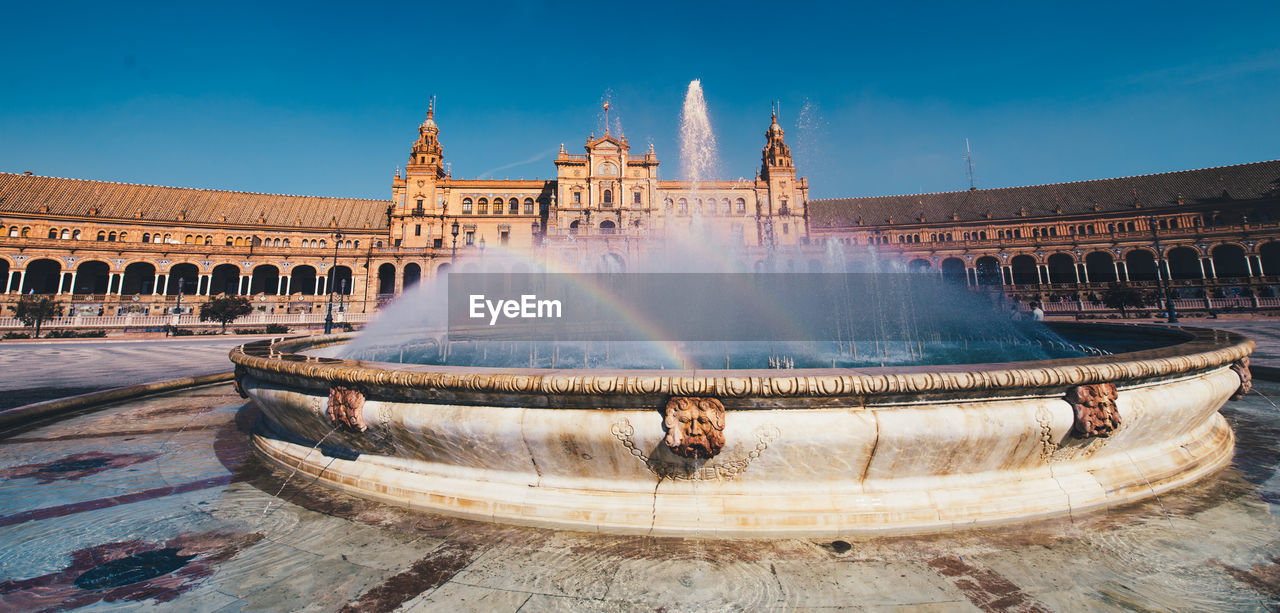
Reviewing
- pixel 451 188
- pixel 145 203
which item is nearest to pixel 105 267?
pixel 145 203

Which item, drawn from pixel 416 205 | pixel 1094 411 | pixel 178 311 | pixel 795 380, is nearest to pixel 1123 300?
pixel 1094 411

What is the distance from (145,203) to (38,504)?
71.6m

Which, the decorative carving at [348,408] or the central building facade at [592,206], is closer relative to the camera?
the decorative carving at [348,408]

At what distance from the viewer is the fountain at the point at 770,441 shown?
2893mm

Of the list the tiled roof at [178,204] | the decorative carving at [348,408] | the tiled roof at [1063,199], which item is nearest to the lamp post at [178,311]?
the tiled roof at [178,204]

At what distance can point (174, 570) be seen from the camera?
8.13 feet

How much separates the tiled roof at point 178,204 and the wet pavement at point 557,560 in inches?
2531

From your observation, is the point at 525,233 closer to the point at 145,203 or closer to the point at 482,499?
the point at 145,203

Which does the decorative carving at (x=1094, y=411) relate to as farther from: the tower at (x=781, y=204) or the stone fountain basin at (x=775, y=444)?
the tower at (x=781, y=204)

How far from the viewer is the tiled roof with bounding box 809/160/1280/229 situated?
164ft

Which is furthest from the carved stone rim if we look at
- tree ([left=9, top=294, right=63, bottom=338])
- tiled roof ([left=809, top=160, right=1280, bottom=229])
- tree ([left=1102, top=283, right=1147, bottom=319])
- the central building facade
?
tiled roof ([left=809, top=160, right=1280, bottom=229])

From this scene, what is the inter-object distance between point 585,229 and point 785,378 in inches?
1959

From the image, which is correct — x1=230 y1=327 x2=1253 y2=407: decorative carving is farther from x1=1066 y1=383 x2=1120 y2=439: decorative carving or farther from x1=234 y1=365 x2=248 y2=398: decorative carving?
x1=234 y1=365 x2=248 y2=398: decorative carving

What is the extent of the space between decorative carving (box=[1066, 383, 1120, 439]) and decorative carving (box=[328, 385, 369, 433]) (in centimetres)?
489
